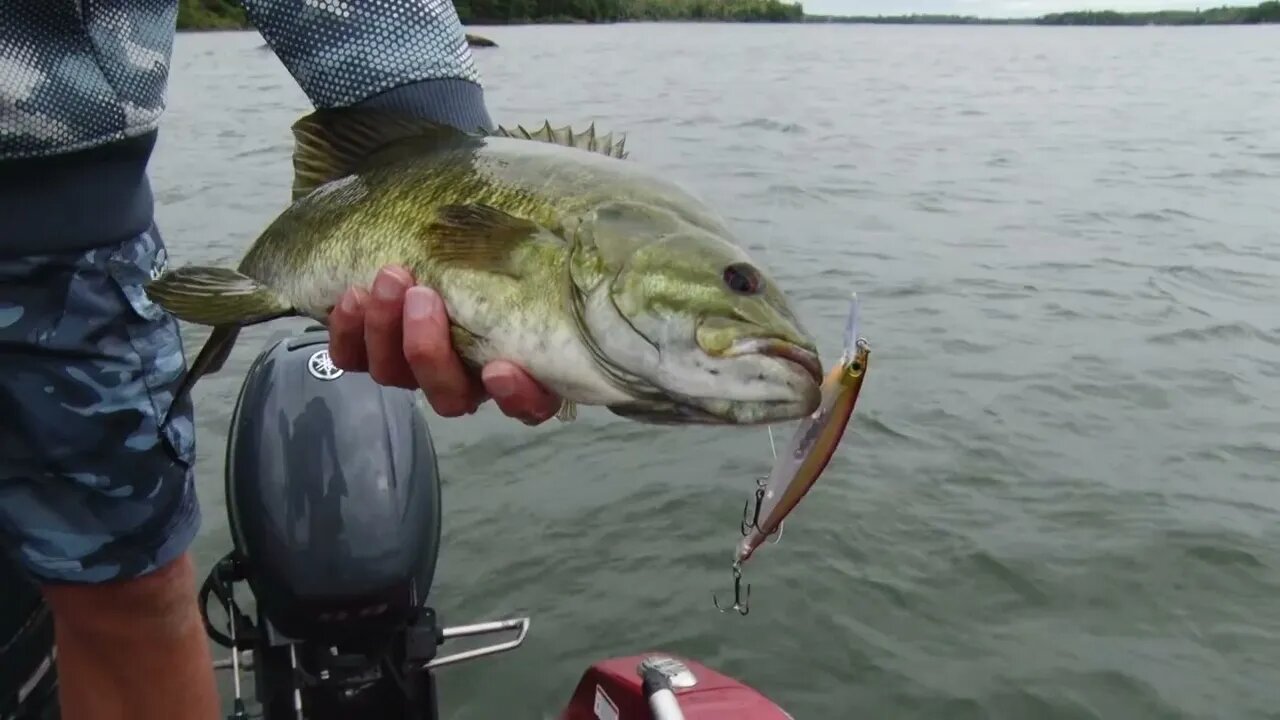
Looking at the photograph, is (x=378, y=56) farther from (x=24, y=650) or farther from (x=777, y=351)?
(x=24, y=650)

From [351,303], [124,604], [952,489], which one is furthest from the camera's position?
[952,489]

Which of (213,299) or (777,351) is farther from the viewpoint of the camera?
(213,299)

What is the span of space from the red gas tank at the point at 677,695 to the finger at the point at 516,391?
123 centimetres

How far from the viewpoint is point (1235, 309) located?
31.8 ft

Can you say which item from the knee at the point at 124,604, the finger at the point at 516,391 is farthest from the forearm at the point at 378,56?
the knee at the point at 124,604

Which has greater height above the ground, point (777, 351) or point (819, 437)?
point (777, 351)

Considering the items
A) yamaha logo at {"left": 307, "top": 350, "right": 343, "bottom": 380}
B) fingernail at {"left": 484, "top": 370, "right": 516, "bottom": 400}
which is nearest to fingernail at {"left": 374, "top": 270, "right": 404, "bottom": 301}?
fingernail at {"left": 484, "top": 370, "right": 516, "bottom": 400}

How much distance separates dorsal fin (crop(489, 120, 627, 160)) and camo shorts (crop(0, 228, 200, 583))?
0.92m

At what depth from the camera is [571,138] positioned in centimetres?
209

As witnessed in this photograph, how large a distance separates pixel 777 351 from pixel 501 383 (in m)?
0.45

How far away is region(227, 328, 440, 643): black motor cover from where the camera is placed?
9.82 feet

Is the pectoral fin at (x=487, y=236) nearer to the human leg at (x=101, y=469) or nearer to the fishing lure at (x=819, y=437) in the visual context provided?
the fishing lure at (x=819, y=437)

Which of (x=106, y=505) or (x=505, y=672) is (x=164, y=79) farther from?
(x=505, y=672)

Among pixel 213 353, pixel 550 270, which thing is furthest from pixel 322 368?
pixel 550 270
